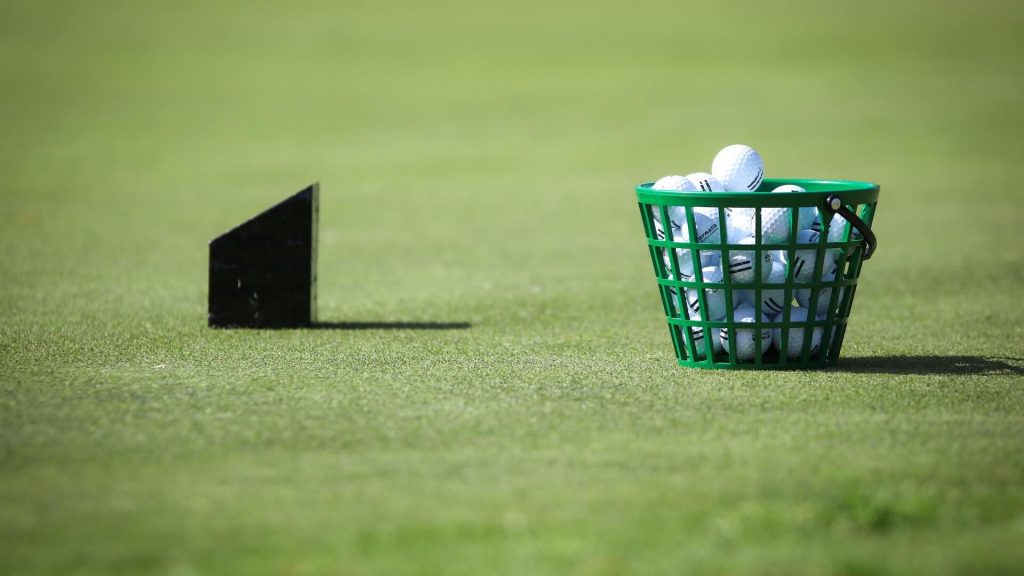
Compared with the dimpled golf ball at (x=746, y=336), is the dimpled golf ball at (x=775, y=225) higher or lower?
higher

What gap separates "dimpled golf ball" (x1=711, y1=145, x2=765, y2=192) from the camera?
5.84 meters

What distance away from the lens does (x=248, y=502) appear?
3549 mm

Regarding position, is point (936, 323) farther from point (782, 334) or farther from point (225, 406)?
point (225, 406)

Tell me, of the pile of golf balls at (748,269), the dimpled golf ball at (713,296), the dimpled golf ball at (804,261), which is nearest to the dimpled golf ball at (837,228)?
the pile of golf balls at (748,269)

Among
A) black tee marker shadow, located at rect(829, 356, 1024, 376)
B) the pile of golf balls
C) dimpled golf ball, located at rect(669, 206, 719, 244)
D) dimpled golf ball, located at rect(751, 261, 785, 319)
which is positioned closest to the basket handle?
the pile of golf balls

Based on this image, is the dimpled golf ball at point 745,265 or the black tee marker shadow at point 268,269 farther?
the black tee marker shadow at point 268,269

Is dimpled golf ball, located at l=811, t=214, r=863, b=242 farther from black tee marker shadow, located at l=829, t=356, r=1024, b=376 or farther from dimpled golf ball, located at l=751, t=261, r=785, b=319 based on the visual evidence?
black tee marker shadow, located at l=829, t=356, r=1024, b=376

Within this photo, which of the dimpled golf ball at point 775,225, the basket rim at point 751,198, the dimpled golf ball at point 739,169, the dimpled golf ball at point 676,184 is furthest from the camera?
the dimpled golf ball at point 739,169

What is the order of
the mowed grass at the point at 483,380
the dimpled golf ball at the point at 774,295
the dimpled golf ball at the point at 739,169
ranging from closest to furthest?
the mowed grass at the point at 483,380
the dimpled golf ball at the point at 774,295
the dimpled golf ball at the point at 739,169

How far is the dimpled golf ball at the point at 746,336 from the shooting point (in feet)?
Result: 17.8

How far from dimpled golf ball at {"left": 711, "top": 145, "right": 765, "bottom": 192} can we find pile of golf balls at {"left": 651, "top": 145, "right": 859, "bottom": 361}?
0.24m

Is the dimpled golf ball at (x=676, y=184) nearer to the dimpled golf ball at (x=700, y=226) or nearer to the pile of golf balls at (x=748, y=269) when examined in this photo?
the pile of golf balls at (x=748, y=269)

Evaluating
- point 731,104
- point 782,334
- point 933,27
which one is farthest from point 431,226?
point 933,27

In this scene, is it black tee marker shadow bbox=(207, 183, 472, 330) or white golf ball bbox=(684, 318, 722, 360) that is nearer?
white golf ball bbox=(684, 318, 722, 360)
